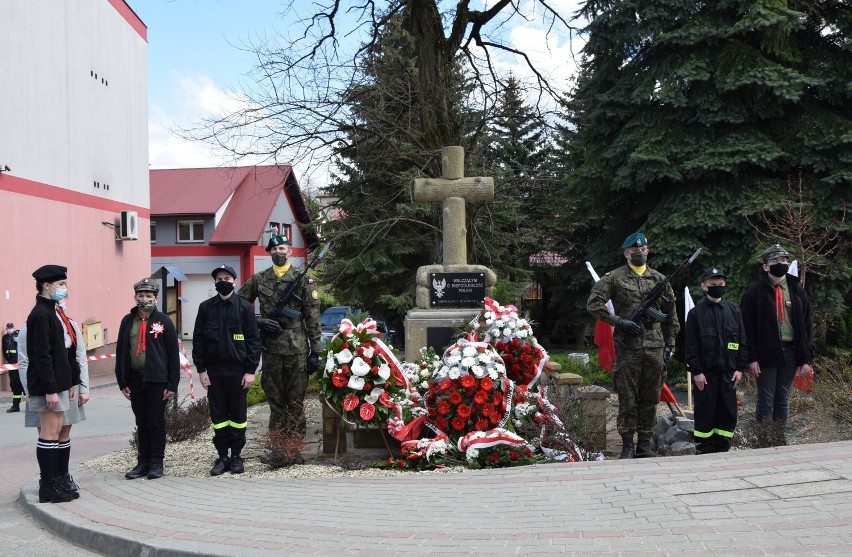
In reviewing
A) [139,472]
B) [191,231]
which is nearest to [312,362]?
[139,472]

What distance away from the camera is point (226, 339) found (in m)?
7.80

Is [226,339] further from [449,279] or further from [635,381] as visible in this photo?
[635,381]

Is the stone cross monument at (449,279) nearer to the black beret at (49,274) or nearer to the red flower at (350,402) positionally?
the red flower at (350,402)

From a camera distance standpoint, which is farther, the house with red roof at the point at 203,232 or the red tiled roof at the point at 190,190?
the red tiled roof at the point at 190,190

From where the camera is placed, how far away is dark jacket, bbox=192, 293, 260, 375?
25.6 ft

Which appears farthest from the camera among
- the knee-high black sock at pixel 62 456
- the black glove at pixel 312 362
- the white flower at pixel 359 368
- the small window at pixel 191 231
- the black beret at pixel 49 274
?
the small window at pixel 191 231

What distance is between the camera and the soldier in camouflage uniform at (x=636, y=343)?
7809mm

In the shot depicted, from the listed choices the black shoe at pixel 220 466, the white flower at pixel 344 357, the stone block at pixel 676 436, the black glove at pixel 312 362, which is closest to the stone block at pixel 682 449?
the stone block at pixel 676 436

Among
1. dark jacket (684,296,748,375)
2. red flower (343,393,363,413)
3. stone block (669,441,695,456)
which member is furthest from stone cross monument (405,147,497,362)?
dark jacket (684,296,748,375)

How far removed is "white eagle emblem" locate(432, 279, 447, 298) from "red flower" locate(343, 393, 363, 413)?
9.12ft

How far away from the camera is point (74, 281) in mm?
22188

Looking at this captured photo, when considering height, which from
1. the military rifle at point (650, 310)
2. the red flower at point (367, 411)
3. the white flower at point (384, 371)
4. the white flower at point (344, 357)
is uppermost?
the military rifle at point (650, 310)

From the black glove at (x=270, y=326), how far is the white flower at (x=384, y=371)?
1.25m

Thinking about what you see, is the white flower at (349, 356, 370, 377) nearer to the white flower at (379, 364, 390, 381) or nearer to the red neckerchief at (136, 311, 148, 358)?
the white flower at (379, 364, 390, 381)
